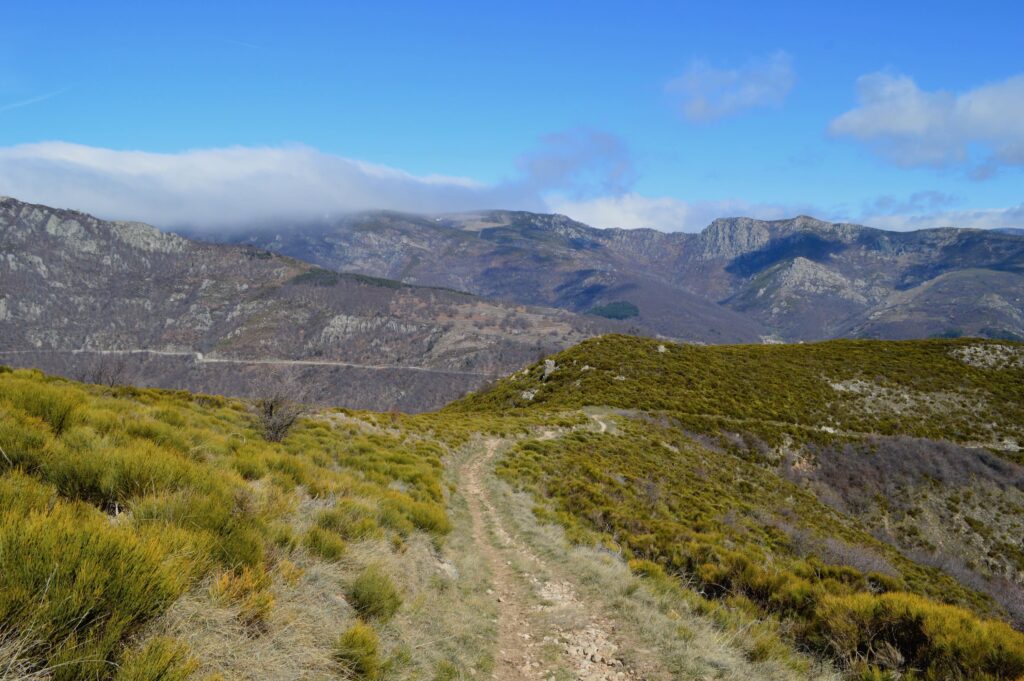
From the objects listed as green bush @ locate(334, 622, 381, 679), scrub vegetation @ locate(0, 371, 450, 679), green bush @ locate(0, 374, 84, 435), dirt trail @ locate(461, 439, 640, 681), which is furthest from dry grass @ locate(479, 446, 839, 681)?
green bush @ locate(0, 374, 84, 435)

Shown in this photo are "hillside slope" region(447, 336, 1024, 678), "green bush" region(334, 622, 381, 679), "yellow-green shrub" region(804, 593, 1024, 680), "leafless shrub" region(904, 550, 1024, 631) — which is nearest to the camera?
"green bush" region(334, 622, 381, 679)

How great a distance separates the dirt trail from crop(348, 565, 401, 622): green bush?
6.98 feet

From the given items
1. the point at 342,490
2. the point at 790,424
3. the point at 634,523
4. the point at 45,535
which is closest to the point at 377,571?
the point at 342,490

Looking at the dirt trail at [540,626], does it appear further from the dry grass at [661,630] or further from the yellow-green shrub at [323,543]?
the yellow-green shrub at [323,543]

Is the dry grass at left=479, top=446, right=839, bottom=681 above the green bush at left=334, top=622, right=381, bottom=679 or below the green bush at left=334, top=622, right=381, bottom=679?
below

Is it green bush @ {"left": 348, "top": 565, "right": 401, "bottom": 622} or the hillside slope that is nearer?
green bush @ {"left": 348, "top": 565, "right": 401, "bottom": 622}

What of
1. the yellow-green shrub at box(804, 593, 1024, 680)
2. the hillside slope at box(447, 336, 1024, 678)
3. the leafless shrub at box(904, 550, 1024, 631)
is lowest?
the leafless shrub at box(904, 550, 1024, 631)

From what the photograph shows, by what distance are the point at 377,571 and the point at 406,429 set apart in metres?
20.3

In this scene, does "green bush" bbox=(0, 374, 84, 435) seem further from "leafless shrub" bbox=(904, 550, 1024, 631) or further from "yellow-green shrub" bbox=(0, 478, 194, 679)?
"leafless shrub" bbox=(904, 550, 1024, 631)

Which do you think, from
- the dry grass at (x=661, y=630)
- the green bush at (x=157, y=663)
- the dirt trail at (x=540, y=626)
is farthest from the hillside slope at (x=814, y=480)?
the green bush at (x=157, y=663)

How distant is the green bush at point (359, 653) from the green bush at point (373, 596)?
88 centimetres

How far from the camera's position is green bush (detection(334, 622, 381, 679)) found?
5.18m

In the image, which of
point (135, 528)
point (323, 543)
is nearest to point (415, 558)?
point (323, 543)

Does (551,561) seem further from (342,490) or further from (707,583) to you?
(342,490)
